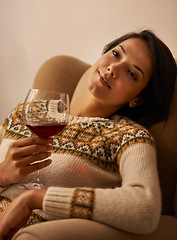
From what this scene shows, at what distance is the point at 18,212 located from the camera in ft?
2.47

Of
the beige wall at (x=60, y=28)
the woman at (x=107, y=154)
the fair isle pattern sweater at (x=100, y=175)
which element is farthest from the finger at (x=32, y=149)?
the beige wall at (x=60, y=28)

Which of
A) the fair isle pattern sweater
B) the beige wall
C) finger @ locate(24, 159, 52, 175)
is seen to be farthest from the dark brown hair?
finger @ locate(24, 159, 52, 175)

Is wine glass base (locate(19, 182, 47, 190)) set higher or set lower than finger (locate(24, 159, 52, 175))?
lower

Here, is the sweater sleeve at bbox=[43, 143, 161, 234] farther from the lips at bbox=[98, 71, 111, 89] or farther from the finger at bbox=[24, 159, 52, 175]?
the lips at bbox=[98, 71, 111, 89]

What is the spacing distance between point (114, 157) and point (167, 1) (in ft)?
3.69

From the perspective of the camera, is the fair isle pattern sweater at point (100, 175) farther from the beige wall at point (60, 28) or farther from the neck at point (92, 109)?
the beige wall at point (60, 28)

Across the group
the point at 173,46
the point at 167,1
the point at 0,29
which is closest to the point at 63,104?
the point at 173,46

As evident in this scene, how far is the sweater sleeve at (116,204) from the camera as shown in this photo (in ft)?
2.23

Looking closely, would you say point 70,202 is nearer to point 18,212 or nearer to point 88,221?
point 88,221

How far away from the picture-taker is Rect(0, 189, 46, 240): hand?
2.43 ft

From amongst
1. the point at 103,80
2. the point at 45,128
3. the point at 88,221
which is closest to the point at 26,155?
the point at 45,128

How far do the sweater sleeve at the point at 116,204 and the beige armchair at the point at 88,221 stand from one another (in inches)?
1.1

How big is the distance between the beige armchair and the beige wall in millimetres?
411

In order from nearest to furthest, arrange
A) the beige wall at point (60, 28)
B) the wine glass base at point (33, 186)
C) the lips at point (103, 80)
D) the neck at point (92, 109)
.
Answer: the wine glass base at point (33, 186), the lips at point (103, 80), the neck at point (92, 109), the beige wall at point (60, 28)
